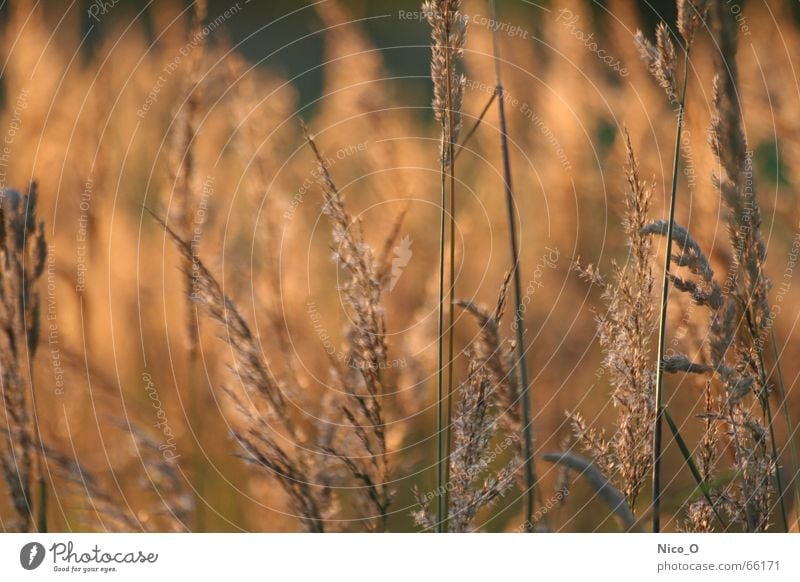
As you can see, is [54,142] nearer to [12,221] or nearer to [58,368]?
[12,221]

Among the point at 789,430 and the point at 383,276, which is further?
the point at 789,430

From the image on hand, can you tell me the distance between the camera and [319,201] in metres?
2.07

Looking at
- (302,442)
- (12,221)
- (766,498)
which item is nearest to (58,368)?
(12,221)
